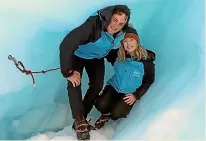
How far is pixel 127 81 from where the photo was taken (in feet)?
5.42

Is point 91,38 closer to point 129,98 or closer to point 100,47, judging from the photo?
point 100,47

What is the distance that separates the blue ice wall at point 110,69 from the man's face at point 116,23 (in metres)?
0.26

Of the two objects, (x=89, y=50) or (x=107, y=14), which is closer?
(x=107, y=14)

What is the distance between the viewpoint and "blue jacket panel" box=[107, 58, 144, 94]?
1.63m

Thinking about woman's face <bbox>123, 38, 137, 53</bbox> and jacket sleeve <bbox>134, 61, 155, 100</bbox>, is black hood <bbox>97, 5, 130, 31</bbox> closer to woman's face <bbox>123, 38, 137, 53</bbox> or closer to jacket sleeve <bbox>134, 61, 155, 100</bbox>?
woman's face <bbox>123, 38, 137, 53</bbox>

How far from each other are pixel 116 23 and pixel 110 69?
0.47m

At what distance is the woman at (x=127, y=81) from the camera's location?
162cm

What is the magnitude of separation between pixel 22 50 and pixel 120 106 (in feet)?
1.46

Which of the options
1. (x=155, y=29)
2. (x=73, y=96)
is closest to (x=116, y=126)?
(x=73, y=96)

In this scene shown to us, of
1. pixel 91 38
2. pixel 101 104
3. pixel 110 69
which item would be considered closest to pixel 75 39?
pixel 91 38

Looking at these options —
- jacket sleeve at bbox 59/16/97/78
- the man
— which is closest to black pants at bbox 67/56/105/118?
the man

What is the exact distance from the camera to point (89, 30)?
1487mm

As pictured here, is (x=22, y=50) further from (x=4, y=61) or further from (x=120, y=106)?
(x=120, y=106)

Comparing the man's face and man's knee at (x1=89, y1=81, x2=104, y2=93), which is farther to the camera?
man's knee at (x1=89, y1=81, x2=104, y2=93)
